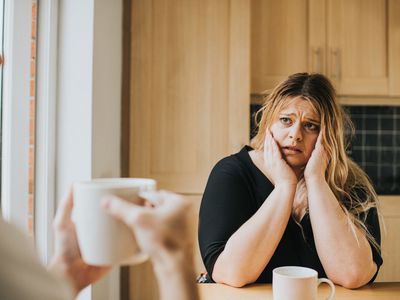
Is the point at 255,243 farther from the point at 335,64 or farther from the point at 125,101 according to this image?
the point at 335,64

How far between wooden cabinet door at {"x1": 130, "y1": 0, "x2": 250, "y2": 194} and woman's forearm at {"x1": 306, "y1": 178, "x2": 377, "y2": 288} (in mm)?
1208

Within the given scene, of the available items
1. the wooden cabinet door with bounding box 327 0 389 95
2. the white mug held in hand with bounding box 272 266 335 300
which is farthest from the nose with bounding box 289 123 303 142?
the wooden cabinet door with bounding box 327 0 389 95

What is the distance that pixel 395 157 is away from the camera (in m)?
3.00

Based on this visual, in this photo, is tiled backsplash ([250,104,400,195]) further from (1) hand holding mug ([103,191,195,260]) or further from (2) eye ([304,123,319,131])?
Answer: (1) hand holding mug ([103,191,195,260])

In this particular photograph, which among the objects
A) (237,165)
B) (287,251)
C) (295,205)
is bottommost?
(287,251)

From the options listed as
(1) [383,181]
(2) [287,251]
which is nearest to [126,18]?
(2) [287,251]

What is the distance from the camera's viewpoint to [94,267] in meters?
0.57

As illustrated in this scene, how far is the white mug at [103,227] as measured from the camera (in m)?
0.46

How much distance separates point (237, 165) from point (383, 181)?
6.24ft

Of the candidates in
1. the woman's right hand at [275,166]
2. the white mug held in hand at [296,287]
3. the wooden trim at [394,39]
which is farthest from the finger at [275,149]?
the wooden trim at [394,39]

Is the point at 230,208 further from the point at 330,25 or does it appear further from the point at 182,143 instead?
the point at 330,25

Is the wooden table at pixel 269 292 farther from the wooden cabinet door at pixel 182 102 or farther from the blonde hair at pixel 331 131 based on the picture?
the wooden cabinet door at pixel 182 102

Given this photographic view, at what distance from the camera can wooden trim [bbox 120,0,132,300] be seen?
96.7 inches

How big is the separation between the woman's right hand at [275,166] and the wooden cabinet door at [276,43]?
1.25m
